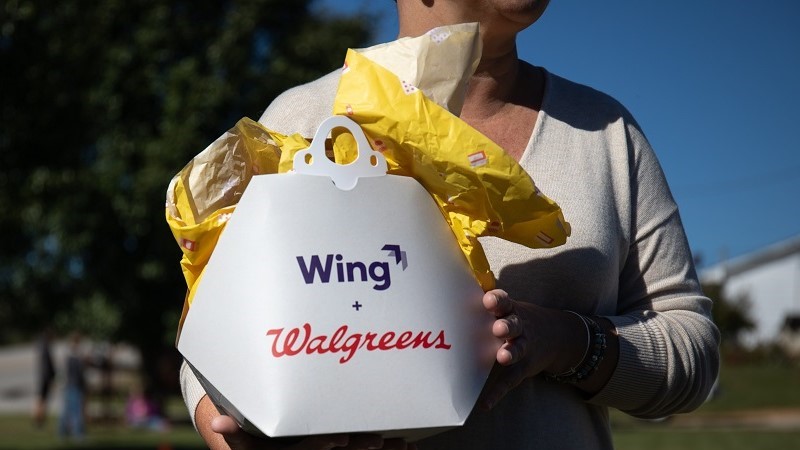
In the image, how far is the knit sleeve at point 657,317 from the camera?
6.08ft

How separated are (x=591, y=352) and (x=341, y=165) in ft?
1.95

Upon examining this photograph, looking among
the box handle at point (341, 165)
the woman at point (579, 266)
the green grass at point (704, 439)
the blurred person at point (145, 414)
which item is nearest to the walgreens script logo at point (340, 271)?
the box handle at point (341, 165)

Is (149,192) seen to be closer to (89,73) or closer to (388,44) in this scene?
(89,73)

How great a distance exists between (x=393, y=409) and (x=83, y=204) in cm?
1631

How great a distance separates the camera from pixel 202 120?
1677cm

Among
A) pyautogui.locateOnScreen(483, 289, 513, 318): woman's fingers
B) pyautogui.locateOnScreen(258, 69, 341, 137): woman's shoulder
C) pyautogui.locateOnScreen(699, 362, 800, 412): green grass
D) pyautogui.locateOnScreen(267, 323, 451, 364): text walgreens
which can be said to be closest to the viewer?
pyautogui.locateOnScreen(267, 323, 451, 364): text walgreens

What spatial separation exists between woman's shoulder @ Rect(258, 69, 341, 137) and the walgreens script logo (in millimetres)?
569

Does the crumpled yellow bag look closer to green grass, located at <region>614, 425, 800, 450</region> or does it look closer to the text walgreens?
the text walgreens

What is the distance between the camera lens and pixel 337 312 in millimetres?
1405

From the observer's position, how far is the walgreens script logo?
4.63 feet

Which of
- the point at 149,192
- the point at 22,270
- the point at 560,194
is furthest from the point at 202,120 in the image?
the point at 560,194

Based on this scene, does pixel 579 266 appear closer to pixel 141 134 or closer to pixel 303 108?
pixel 303 108

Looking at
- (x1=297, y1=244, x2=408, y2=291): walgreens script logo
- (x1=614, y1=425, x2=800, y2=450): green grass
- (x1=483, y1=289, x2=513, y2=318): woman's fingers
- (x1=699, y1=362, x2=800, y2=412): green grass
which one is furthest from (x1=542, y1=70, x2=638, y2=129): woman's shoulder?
(x1=699, y1=362, x2=800, y2=412): green grass

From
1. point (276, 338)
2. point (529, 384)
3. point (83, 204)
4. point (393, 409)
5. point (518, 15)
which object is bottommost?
point (83, 204)
